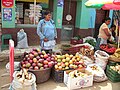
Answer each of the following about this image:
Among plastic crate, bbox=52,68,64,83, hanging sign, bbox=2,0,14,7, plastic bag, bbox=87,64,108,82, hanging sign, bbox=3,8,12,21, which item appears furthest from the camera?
hanging sign, bbox=3,8,12,21

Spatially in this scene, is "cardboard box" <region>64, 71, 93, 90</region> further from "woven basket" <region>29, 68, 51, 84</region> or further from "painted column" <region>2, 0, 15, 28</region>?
"painted column" <region>2, 0, 15, 28</region>

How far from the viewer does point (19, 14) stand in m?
7.56

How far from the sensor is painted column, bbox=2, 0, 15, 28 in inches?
271

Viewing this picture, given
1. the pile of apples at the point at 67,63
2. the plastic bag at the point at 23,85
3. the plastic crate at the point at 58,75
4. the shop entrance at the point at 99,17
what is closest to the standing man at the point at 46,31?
the pile of apples at the point at 67,63

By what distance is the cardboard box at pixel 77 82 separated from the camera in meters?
4.17

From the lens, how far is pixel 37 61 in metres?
4.46

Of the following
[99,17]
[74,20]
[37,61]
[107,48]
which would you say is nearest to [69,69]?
[37,61]

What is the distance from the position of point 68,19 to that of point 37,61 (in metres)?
4.54

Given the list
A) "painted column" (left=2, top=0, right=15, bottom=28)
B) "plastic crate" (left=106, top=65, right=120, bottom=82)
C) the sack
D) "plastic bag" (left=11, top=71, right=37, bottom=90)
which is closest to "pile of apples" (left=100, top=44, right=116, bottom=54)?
"plastic crate" (left=106, top=65, right=120, bottom=82)

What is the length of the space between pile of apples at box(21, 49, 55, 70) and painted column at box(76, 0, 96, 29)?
418cm

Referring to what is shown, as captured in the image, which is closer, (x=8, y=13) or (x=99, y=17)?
(x=8, y=13)

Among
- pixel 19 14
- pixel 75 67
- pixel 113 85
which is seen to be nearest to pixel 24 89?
pixel 75 67

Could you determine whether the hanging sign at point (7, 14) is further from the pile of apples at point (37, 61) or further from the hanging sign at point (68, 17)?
the pile of apples at point (37, 61)

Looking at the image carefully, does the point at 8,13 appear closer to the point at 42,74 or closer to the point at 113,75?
the point at 42,74
